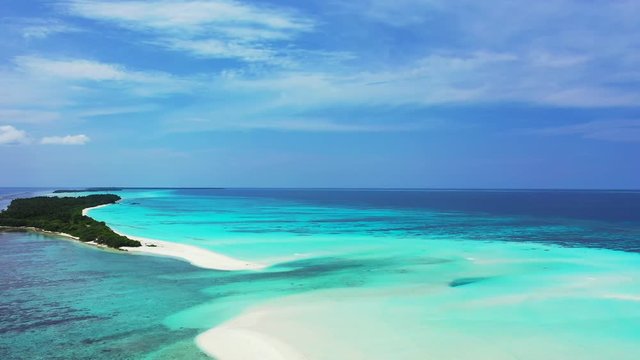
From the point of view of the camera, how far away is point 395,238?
39.0m

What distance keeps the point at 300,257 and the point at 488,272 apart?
9927mm

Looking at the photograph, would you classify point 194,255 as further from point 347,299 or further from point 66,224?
point 66,224

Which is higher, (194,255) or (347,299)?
(194,255)

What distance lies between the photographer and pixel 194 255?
29.1 m

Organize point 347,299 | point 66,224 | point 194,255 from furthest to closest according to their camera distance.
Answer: point 66,224, point 194,255, point 347,299

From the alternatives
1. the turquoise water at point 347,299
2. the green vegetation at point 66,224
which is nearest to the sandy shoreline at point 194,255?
the turquoise water at point 347,299

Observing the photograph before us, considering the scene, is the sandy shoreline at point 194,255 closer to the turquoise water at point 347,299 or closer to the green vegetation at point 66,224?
the turquoise water at point 347,299

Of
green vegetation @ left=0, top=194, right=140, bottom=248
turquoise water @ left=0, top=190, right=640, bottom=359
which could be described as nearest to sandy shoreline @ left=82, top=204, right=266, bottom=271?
turquoise water @ left=0, top=190, right=640, bottom=359

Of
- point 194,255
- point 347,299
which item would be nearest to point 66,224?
point 194,255

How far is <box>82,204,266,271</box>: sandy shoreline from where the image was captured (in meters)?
25.8

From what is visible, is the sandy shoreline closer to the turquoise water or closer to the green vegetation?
the turquoise water

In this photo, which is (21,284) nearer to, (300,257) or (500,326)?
(300,257)

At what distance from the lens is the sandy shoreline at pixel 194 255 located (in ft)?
84.7

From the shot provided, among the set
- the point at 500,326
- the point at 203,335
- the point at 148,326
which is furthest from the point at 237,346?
the point at 500,326
